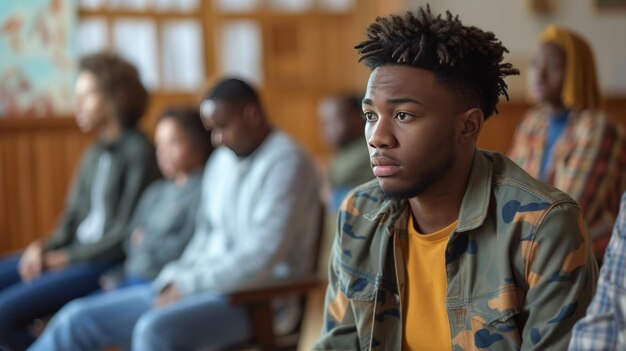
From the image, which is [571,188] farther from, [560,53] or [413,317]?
[413,317]

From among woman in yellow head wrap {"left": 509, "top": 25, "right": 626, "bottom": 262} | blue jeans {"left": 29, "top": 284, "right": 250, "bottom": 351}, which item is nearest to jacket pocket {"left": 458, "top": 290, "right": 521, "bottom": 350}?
blue jeans {"left": 29, "top": 284, "right": 250, "bottom": 351}

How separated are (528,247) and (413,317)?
10.8 inches

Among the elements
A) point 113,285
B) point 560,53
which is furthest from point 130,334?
point 560,53

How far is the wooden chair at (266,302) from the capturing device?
84.7 inches

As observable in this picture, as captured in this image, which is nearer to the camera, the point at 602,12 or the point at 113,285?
the point at 113,285

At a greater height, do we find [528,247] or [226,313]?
[528,247]

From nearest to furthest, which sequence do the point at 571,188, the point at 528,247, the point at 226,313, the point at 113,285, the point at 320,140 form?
the point at 528,247 → the point at 226,313 → the point at 571,188 → the point at 113,285 → the point at 320,140

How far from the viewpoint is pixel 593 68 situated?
106 inches

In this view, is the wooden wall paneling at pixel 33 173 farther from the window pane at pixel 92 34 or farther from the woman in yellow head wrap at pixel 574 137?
the woman in yellow head wrap at pixel 574 137

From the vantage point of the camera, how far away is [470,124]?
53.1 inches

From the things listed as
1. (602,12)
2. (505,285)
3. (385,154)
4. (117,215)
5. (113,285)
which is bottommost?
(113,285)

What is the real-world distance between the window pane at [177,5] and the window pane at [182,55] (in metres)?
0.08

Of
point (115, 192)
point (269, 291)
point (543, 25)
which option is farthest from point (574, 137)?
point (543, 25)

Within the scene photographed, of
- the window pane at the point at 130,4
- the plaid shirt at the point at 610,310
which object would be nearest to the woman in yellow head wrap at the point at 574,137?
the plaid shirt at the point at 610,310
